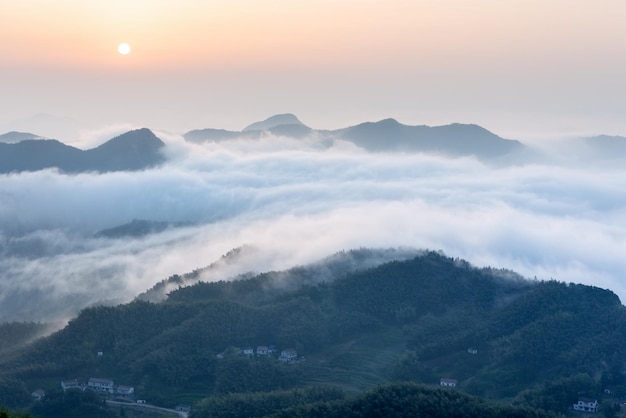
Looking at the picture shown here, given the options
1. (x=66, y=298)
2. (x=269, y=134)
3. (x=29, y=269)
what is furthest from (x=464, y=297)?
(x=269, y=134)

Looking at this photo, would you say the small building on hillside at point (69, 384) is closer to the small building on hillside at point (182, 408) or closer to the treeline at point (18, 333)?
the small building on hillside at point (182, 408)

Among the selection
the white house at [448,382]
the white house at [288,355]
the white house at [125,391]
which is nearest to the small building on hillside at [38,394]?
the white house at [125,391]

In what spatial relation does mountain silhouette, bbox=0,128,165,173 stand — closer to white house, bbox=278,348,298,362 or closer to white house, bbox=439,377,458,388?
white house, bbox=278,348,298,362

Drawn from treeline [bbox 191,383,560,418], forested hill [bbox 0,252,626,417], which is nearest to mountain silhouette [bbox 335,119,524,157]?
forested hill [bbox 0,252,626,417]

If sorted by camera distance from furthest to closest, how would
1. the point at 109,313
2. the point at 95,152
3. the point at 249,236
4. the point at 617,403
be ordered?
the point at 95,152 → the point at 249,236 → the point at 109,313 → the point at 617,403

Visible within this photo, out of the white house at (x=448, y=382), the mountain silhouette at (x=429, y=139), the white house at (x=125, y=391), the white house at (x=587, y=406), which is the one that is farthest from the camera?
the mountain silhouette at (x=429, y=139)

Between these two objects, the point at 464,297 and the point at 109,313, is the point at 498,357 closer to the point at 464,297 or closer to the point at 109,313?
the point at 464,297
